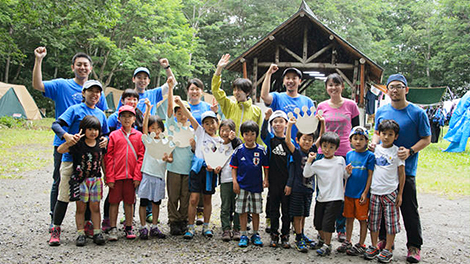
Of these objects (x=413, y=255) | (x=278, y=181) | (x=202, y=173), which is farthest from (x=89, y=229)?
(x=413, y=255)

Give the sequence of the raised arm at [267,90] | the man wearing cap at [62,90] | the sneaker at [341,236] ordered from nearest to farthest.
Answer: the man wearing cap at [62,90] → the sneaker at [341,236] → the raised arm at [267,90]

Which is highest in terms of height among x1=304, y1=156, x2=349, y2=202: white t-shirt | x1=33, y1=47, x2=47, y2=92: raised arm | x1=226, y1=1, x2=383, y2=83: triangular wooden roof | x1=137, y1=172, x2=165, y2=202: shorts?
x1=226, y1=1, x2=383, y2=83: triangular wooden roof

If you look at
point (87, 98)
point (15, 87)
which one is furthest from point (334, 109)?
point (15, 87)

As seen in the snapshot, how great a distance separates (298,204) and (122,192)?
1.92 metres

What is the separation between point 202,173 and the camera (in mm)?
3922

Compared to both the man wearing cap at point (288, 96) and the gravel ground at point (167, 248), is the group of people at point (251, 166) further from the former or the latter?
the gravel ground at point (167, 248)

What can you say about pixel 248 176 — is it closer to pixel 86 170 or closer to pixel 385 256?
pixel 385 256

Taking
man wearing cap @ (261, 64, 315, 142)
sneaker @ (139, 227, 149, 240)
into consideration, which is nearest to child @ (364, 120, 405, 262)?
man wearing cap @ (261, 64, 315, 142)

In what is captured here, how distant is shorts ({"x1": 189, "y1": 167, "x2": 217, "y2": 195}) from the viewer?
3.87 metres

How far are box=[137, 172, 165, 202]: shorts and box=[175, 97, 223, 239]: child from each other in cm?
35

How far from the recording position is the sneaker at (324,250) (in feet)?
11.4

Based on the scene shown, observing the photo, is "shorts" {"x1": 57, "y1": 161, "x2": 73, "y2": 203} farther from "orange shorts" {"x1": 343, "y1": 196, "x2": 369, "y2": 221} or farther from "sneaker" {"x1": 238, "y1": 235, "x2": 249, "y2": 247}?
"orange shorts" {"x1": 343, "y1": 196, "x2": 369, "y2": 221}

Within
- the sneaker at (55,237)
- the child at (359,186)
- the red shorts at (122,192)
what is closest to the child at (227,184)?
the red shorts at (122,192)

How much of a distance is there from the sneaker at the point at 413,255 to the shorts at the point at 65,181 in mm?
3502
